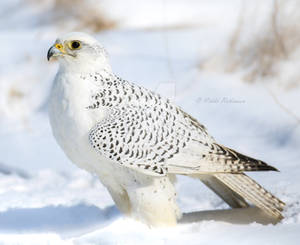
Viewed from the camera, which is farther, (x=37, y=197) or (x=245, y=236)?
(x=37, y=197)

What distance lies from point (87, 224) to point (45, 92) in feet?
10.2

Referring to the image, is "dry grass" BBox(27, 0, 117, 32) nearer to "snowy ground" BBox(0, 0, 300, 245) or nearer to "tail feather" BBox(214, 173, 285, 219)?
"snowy ground" BBox(0, 0, 300, 245)

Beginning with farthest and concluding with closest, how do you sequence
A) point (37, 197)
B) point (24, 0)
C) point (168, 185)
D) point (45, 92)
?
point (24, 0) < point (45, 92) < point (37, 197) < point (168, 185)

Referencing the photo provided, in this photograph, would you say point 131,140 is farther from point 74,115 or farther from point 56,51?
point 56,51

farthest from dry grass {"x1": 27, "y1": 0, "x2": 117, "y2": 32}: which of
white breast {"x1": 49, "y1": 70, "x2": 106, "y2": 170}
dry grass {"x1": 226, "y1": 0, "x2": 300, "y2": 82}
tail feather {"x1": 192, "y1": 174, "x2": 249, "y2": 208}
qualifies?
white breast {"x1": 49, "y1": 70, "x2": 106, "y2": 170}

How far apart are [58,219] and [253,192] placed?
1.44m

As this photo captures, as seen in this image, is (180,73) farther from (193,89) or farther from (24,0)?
(24,0)

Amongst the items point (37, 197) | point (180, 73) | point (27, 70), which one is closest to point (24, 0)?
point (27, 70)

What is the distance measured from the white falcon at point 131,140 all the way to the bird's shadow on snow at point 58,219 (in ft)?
1.29

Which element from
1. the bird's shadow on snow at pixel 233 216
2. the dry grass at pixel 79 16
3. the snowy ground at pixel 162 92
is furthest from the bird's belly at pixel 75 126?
the dry grass at pixel 79 16

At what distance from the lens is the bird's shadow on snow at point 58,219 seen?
454cm

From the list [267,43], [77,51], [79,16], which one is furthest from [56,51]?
[79,16]

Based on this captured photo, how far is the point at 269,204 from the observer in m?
4.36

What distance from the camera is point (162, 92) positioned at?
21.6ft
